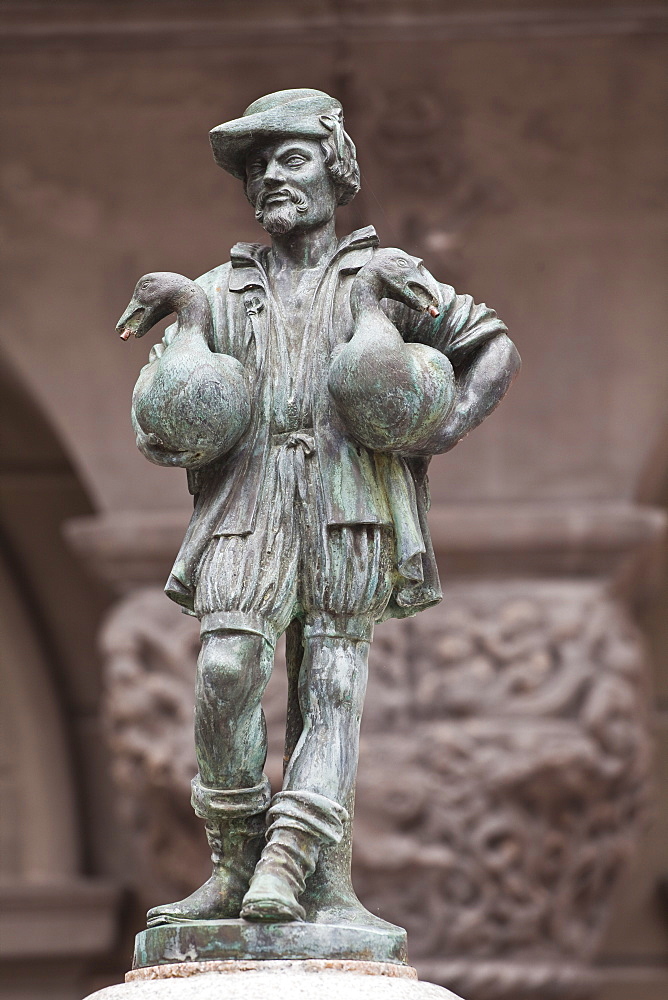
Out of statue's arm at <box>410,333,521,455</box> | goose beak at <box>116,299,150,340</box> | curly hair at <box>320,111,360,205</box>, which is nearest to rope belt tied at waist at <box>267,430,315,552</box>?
statue's arm at <box>410,333,521,455</box>

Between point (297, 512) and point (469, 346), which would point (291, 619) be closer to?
point (297, 512)

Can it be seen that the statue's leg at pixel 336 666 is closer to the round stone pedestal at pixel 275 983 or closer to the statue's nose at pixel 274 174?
the round stone pedestal at pixel 275 983

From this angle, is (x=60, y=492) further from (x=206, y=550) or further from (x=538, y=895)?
(x=206, y=550)

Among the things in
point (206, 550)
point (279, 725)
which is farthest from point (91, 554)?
point (206, 550)

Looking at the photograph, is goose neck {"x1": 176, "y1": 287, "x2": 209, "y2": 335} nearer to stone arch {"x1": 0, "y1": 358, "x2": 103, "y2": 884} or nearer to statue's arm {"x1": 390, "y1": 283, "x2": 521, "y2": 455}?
statue's arm {"x1": 390, "y1": 283, "x2": 521, "y2": 455}

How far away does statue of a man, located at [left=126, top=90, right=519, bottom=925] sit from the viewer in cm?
207

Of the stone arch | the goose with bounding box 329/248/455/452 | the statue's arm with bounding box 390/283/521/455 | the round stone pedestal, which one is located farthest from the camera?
the stone arch

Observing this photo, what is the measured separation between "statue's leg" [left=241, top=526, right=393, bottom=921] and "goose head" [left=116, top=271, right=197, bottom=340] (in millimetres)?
342

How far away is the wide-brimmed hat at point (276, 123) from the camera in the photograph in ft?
7.22

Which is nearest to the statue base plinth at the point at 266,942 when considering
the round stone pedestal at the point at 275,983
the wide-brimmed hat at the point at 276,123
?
the round stone pedestal at the point at 275,983

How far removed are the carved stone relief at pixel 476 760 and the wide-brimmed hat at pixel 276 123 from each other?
6.95 ft

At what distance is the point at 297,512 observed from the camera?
2.13 meters

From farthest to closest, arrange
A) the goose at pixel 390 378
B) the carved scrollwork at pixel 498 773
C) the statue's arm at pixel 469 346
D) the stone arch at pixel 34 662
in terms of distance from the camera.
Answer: the stone arch at pixel 34 662
the carved scrollwork at pixel 498 773
the statue's arm at pixel 469 346
the goose at pixel 390 378

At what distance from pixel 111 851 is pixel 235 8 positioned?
7.63 feet
